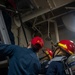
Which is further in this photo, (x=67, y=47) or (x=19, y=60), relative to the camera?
(x=67, y=47)

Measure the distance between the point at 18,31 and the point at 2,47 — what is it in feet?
6.87

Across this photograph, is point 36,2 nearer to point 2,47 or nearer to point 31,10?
point 31,10

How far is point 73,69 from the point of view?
2234 millimetres

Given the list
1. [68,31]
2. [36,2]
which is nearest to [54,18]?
[68,31]

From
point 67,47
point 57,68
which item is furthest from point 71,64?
point 67,47

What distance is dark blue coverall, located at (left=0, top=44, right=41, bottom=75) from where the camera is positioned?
7.31 ft

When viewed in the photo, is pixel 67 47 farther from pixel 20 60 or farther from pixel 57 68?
pixel 20 60

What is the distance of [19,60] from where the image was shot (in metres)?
2.28

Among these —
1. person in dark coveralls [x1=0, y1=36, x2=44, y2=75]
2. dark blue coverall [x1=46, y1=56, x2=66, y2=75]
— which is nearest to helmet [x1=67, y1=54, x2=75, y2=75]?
dark blue coverall [x1=46, y1=56, x2=66, y2=75]

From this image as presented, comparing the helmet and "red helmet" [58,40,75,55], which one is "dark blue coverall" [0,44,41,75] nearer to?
the helmet

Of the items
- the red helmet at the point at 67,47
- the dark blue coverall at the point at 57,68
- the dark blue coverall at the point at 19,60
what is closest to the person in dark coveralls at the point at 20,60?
the dark blue coverall at the point at 19,60

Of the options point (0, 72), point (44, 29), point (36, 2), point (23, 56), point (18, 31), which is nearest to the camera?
point (23, 56)

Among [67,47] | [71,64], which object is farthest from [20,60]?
[67,47]

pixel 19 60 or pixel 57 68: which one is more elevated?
pixel 19 60
